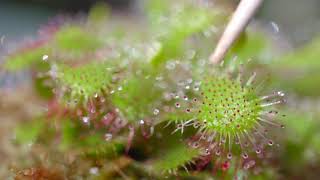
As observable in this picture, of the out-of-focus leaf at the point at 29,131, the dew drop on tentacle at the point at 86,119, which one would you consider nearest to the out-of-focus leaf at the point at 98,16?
the out-of-focus leaf at the point at 29,131

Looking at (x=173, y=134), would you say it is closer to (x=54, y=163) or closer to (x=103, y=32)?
(x=54, y=163)

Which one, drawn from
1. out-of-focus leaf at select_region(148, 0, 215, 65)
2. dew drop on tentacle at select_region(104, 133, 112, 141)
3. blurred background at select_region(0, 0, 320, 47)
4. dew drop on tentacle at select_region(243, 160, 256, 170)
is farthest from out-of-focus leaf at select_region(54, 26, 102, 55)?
blurred background at select_region(0, 0, 320, 47)

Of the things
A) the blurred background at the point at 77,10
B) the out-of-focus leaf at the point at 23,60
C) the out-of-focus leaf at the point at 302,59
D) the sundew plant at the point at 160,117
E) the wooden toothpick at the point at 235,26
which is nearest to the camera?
the sundew plant at the point at 160,117

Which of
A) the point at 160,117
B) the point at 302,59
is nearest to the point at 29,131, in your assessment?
the point at 160,117

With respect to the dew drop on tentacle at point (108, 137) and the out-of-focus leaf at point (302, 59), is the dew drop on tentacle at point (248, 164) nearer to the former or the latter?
the dew drop on tentacle at point (108, 137)

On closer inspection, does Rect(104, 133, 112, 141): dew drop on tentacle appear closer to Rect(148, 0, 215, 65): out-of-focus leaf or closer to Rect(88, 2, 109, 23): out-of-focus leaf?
Rect(148, 0, 215, 65): out-of-focus leaf

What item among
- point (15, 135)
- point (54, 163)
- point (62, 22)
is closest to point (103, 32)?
point (62, 22)
